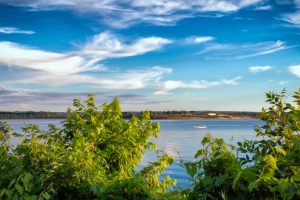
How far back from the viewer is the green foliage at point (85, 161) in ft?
11.9

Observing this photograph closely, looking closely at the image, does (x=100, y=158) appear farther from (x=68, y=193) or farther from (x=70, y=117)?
(x=68, y=193)

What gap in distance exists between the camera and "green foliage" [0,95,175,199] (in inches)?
143

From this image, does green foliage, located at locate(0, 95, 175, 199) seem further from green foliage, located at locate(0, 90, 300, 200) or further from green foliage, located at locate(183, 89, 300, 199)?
green foliage, located at locate(183, 89, 300, 199)

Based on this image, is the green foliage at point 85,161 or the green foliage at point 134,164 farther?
the green foliage at point 85,161

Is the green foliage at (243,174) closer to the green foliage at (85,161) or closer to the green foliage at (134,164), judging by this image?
the green foliage at (134,164)

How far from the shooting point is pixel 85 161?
467cm

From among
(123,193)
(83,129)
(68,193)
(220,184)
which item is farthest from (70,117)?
(220,184)

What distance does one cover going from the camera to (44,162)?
4.64m

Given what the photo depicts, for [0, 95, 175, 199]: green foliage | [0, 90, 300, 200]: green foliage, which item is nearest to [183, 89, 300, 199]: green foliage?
[0, 90, 300, 200]: green foliage

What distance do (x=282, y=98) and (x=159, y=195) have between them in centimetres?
144

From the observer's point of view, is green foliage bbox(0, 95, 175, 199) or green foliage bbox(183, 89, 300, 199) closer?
green foliage bbox(183, 89, 300, 199)

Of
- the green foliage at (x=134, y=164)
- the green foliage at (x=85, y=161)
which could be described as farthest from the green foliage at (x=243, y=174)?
the green foliage at (x=85, y=161)

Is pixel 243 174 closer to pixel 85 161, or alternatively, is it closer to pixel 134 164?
pixel 85 161

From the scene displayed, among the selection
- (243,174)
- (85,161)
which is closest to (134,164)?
(85,161)
